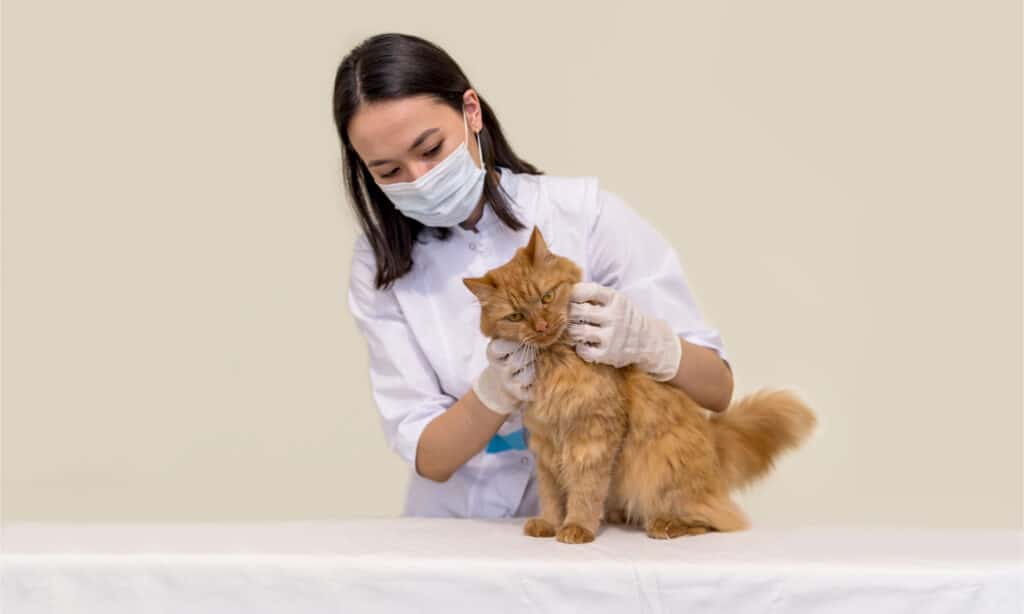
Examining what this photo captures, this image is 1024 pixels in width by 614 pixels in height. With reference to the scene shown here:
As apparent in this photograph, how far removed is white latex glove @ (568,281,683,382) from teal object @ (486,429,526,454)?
39cm

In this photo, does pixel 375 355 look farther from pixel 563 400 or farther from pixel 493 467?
pixel 563 400

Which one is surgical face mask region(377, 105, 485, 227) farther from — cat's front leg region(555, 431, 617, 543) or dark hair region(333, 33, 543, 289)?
cat's front leg region(555, 431, 617, 543)

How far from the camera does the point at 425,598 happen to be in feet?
5.13

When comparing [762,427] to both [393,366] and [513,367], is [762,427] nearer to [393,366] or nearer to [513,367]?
[513,367]

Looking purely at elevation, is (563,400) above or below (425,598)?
above

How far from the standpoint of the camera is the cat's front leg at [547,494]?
5.83ft

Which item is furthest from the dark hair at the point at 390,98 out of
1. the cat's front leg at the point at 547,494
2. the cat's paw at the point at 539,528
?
the cat's paw at the point at 539,528

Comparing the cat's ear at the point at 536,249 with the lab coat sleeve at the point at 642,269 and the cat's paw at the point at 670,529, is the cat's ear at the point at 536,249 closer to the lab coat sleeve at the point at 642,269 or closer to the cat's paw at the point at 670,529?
the lab coat sleeve at the point at 642,269

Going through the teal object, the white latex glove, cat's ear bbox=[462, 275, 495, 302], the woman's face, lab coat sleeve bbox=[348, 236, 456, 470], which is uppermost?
the woman's face

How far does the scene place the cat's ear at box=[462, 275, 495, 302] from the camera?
5.50ft

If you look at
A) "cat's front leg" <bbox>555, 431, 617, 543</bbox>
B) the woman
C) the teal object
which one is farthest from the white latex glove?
the teal object

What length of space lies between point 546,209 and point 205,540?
93 cm

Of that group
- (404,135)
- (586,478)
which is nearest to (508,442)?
(586,478)

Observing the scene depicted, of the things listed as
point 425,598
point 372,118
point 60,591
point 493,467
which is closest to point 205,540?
point 60,591
